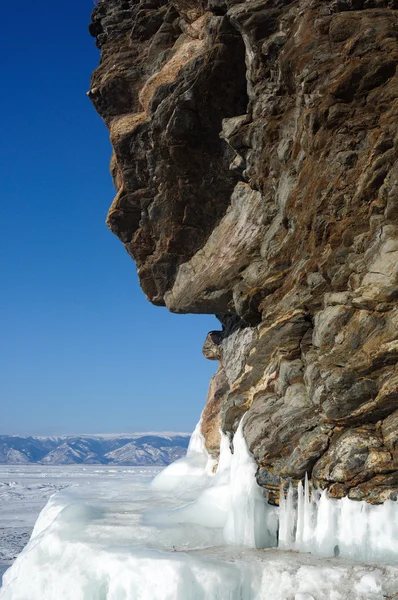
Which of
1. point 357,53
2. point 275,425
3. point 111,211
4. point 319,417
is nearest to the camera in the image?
point 319,417

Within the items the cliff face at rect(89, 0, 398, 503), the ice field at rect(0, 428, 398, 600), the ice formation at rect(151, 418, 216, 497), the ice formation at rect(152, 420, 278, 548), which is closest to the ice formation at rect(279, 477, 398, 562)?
the ice field at rect(0, 428, 398, 600)

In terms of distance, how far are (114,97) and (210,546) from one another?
19.1 metres

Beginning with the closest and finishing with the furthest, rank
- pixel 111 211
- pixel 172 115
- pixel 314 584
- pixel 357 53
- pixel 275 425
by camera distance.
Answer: pixel 314 584 < pixel 275 425 < pixel 357 53 < pixel 172 115 < pixel 111 211

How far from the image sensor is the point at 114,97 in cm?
2500

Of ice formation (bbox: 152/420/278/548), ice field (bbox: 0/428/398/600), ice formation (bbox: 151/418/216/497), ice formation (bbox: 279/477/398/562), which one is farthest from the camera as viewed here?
ice formation (bbox: 151/418/216/497)

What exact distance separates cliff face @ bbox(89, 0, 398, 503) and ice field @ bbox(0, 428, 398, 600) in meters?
0.69

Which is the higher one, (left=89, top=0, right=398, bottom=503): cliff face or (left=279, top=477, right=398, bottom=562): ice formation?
(left=89, top=0, right=398, bottom=503): cliff face

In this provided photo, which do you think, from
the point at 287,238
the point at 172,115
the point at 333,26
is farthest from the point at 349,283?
the point at 172,115

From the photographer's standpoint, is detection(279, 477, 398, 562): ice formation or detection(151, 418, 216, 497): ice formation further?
detection(151, 418, 216, 497): ice formation

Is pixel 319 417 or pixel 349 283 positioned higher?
pixel 349 283

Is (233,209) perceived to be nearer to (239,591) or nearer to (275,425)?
(275,425)

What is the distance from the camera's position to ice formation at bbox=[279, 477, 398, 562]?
1164 cm

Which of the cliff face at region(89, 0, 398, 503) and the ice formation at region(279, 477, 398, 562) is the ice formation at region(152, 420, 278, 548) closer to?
the cliff face at region(89, 0, 398, 503)

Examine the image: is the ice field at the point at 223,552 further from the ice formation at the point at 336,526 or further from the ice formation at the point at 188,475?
the ice formation at the point at 188,475
